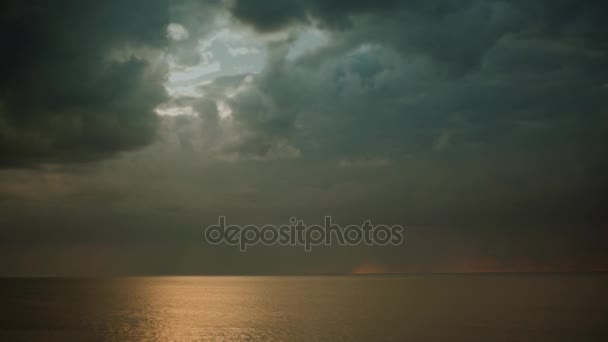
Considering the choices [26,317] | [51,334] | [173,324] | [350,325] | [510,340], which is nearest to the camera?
[510,340]

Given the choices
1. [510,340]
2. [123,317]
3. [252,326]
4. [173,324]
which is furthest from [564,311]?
[123,317]

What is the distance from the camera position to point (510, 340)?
181 feet

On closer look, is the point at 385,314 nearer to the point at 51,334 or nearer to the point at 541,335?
the point at 541,335

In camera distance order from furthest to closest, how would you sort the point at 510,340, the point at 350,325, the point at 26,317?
the point at 26,317 → the point at 350,325 → the point at 510,340

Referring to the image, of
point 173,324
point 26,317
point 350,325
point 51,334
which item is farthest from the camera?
point 26,317

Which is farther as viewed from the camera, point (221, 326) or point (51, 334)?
point (221, 326)

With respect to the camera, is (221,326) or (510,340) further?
(221,326)

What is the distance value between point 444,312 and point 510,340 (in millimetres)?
34602

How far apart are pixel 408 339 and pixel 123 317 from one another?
56.8m

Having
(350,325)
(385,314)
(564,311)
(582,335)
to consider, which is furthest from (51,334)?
(564,311)

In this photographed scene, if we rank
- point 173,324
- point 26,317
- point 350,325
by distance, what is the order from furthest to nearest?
point 26,317
point 173,324
point 350,325

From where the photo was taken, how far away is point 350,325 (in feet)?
230

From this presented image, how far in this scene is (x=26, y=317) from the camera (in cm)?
8512

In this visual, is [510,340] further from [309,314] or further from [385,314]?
[309,314]
